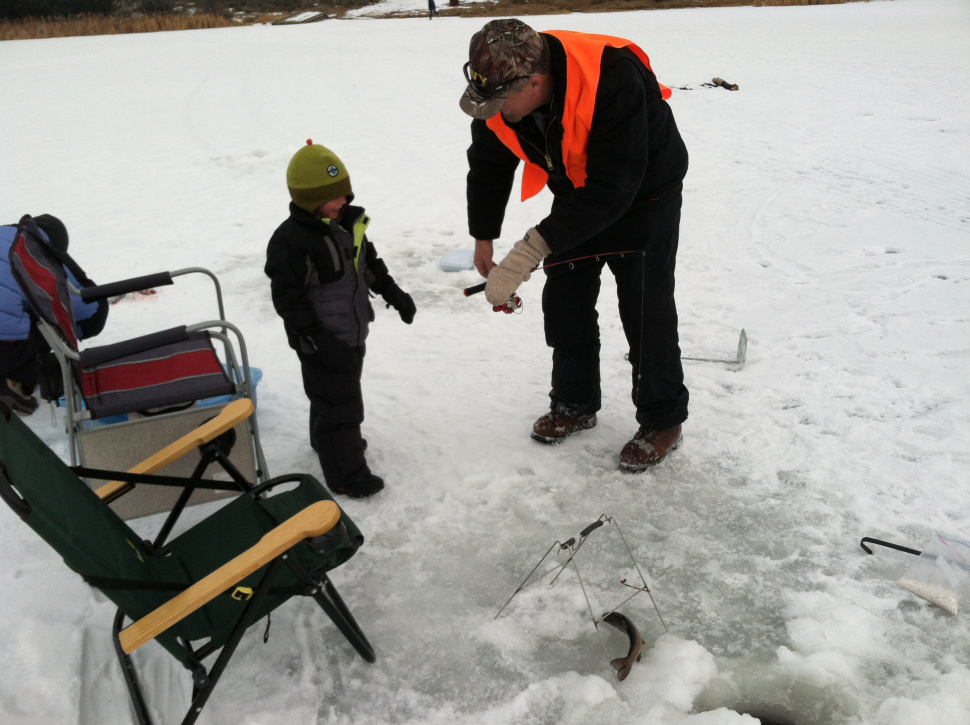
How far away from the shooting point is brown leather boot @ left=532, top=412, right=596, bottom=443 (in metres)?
3.35

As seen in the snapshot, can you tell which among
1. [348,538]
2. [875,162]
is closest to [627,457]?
[348,538]

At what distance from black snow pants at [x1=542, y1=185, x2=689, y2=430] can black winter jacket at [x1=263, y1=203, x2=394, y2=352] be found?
948mm

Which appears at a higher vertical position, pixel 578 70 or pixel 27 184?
pixel 578 70

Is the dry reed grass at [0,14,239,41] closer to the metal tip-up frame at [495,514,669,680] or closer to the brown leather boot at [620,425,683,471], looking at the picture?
the brown leather boot at [620,425,683,471]

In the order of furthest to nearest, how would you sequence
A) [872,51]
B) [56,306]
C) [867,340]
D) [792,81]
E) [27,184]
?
1. [872,51]
2. [792,81]
3. [27,184]
4. [867,340]
5. [56,306]

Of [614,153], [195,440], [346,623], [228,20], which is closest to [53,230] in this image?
[195,440]

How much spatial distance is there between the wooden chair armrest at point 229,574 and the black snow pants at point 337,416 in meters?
0.94

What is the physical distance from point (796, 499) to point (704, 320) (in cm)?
174

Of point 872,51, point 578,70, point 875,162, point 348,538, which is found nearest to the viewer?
point 348,538

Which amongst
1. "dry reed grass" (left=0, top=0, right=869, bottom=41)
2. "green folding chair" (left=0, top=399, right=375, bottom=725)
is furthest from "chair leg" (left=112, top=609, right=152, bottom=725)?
"dry reed grass" (left=0, top=0, right=869, bottom=41)

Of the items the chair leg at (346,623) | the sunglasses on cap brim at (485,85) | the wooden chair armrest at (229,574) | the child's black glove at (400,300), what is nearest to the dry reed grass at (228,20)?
the child's black glove at (400,300)

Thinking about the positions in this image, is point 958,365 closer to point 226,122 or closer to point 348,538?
point 348,538

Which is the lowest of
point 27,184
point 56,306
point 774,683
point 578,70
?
point 774,683

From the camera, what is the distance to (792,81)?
10.7 m
